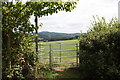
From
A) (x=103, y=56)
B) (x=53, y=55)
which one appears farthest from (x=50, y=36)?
(x=103, y=56)

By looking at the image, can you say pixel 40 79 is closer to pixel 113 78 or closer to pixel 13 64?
pixel 13 64

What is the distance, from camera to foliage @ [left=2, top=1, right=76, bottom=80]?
143 inches

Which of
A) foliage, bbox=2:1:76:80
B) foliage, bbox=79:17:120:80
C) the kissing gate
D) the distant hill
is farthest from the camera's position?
the kissing gate

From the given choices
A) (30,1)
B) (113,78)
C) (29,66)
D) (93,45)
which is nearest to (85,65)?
(93,45)

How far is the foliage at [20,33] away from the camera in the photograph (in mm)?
3635

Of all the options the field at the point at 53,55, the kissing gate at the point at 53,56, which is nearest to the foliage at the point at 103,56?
the field at the point at 53,55

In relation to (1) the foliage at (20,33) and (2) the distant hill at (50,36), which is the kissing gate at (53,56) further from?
(1) the foliage at (20,33)

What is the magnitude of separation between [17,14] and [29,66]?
1.57 metres

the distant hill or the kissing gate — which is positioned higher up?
the distant hill

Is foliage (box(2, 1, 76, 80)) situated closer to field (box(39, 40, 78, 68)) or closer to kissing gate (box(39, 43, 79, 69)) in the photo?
field (box(39, 40, 78, 68))

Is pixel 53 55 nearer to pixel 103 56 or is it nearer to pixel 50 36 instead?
pixel 50 36

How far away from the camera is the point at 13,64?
4.16 m

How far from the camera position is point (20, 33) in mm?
4102

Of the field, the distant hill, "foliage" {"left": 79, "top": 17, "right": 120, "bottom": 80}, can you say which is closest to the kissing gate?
the field
